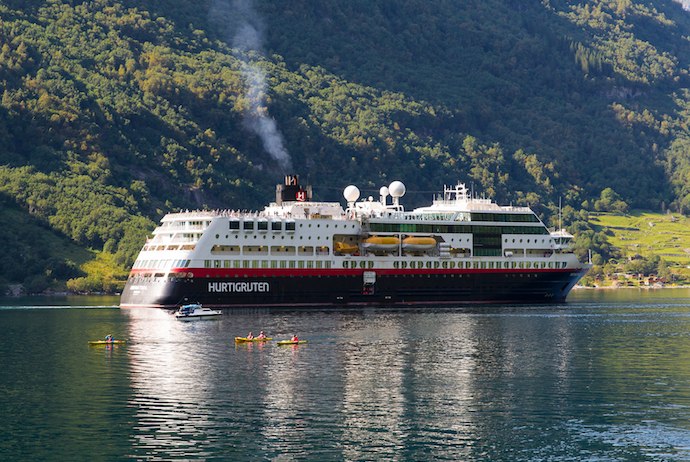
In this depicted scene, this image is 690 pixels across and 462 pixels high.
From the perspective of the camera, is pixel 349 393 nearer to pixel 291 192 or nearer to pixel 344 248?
pixel 344 248

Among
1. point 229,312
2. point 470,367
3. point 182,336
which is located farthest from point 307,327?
point 470,367

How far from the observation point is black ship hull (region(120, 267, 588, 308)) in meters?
154

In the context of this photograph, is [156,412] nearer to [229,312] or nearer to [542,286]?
[229,312]

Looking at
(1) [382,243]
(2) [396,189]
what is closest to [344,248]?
(1) [382,243]

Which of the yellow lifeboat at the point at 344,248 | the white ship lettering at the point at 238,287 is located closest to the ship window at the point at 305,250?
the yellow lifeboat at the point at 344,248

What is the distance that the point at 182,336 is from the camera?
Answer: 118 metres

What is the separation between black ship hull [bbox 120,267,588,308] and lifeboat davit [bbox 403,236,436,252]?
10.7ft

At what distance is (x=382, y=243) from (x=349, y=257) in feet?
17.5

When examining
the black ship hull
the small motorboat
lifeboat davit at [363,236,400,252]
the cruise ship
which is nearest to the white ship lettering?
the black ship hull

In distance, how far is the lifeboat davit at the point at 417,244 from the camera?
169 metres

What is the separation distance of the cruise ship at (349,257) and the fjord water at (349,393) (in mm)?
23151

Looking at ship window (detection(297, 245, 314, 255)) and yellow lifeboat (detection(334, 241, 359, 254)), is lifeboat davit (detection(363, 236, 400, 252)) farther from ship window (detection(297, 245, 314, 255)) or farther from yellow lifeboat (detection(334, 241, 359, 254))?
ship window (detection(297, 245, 314, 255))

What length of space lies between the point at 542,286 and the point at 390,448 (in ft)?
367

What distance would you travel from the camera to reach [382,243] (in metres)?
167
